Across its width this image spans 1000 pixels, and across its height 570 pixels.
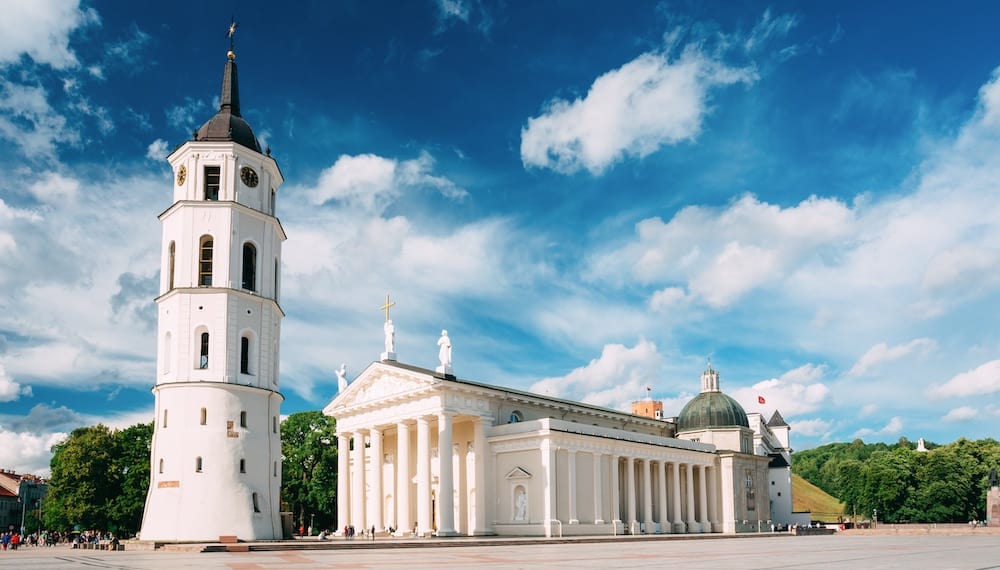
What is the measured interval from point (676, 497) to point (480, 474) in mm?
19024

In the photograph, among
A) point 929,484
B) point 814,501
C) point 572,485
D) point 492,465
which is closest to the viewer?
point 572,485

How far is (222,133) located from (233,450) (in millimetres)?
16928

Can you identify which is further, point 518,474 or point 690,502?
point 690,502

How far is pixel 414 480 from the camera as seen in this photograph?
5900cm

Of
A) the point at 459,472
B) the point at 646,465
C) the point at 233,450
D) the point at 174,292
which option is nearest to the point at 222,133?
the point at 174,292

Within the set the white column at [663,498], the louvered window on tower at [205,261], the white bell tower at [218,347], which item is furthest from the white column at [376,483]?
the white column at [663,498]

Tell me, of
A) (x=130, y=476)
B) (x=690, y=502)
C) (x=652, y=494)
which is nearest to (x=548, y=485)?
(x=652, y=494)

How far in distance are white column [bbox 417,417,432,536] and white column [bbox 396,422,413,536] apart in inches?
92.0

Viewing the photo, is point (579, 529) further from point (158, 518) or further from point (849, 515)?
point (849, 515)

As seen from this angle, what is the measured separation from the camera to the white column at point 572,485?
5382cm

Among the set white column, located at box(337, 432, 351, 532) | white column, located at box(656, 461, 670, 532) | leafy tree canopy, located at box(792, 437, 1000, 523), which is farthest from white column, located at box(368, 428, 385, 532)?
leafy tree canopy, located at box(792, 437, 1000, 523)

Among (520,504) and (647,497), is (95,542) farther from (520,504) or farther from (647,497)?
(647,497)

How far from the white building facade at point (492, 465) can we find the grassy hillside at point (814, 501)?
76.5m

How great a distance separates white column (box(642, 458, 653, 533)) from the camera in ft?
201
